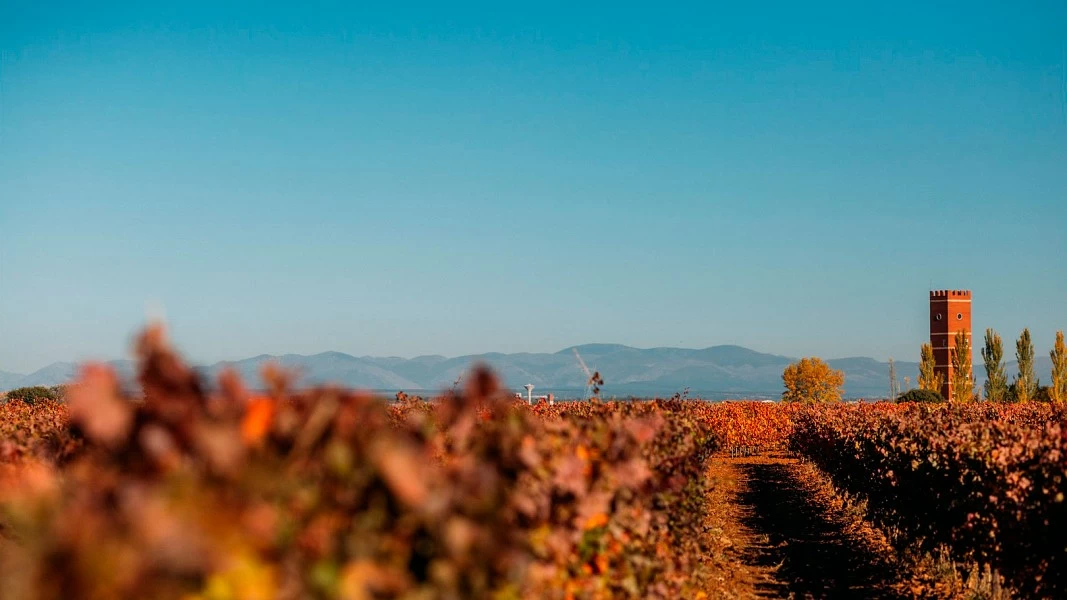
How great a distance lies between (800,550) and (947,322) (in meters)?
88.7

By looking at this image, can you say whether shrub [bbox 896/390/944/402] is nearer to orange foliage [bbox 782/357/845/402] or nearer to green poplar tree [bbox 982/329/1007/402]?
green poplar tree [bbox 982/329/1007/402]

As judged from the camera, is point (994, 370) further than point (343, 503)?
Yes

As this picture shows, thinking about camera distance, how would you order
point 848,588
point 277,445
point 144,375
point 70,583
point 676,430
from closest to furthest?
point 70,583 < point 144,375 < point 277,445 < point 676,430 < point 848,588

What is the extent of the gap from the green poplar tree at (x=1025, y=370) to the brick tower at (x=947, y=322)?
807cm

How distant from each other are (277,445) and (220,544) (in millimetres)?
541

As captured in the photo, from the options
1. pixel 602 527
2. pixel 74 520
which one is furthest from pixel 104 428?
pixel 602 527

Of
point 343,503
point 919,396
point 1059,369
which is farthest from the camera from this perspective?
point 1059,369

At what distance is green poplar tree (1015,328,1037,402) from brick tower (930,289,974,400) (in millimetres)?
8072

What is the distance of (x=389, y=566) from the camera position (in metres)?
2.15

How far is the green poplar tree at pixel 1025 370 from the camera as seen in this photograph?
2995 inches

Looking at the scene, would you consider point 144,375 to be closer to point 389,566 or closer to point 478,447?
point 389,566

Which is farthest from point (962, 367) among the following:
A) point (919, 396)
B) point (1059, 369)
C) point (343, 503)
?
point (343, 503)

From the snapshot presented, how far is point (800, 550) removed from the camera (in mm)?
13430

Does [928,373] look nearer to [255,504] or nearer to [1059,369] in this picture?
[1059,369]
